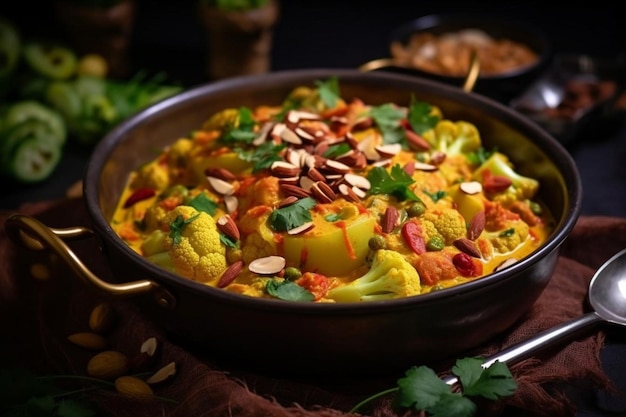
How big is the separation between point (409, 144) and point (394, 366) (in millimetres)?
1109

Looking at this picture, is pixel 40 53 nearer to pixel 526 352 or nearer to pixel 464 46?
pixel 464 46

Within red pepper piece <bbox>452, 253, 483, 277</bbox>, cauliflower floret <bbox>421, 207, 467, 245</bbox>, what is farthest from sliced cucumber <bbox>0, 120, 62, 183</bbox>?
red pepper piece <bbox>452, 253, 483, 277</bbox>

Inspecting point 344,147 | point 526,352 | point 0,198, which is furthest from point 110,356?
point 0,198

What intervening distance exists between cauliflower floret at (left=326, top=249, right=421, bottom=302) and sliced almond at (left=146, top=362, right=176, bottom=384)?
558mm

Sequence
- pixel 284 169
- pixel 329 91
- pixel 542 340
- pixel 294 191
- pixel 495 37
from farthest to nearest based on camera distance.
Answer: pixel 495 37 → pixel 329 91 → pixel 284 169 → pixel 294 191 → pixel 542 340

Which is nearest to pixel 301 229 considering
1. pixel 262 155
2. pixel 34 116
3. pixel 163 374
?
pixel 262 155

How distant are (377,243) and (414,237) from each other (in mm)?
139

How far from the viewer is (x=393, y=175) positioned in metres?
2.91

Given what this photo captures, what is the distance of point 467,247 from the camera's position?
110 inches

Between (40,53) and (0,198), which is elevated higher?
(40,53)

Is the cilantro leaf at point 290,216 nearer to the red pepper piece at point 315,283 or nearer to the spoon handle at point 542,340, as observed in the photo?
the red pepper piece at point 315,283

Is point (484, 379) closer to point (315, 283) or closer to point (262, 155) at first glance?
point (315, 283)

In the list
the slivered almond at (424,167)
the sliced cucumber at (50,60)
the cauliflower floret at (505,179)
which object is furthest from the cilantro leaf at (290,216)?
the sliced cucumber at (50,60)

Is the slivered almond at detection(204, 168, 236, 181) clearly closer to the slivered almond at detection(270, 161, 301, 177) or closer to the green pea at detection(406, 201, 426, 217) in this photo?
the slivered almond at detection(270, 161, 301, 177)
